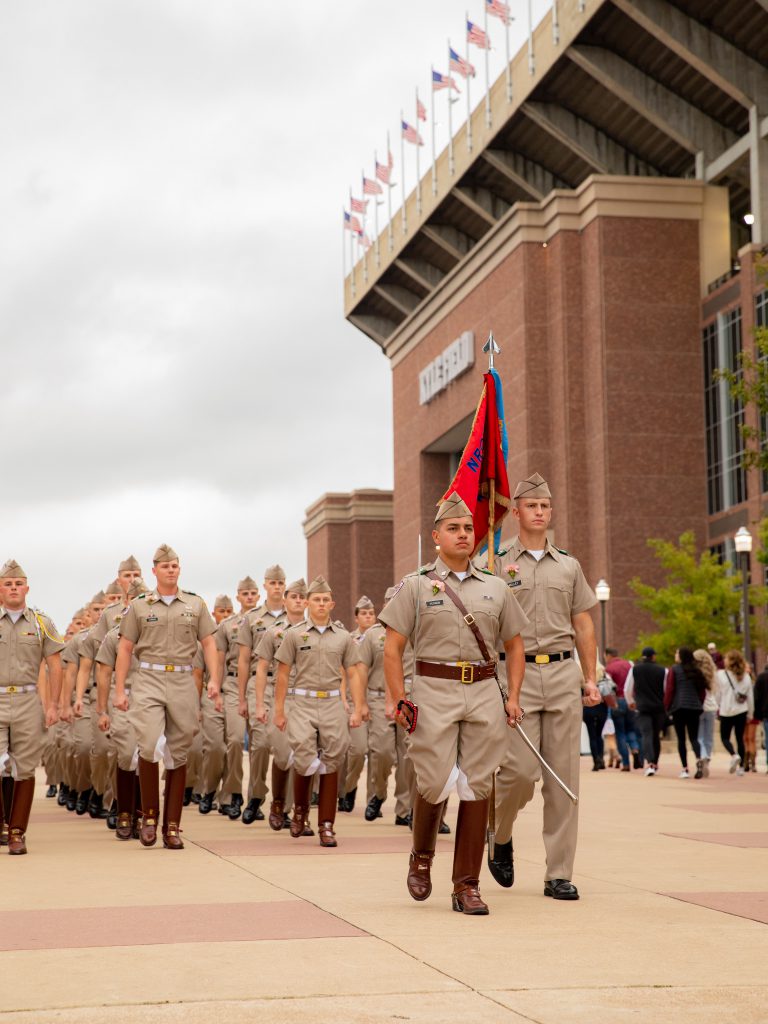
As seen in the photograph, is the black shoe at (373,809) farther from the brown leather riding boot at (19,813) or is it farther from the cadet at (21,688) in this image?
the brown leather riding boot at (19,813)

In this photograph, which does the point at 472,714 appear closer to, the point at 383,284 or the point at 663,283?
the point at 663,283

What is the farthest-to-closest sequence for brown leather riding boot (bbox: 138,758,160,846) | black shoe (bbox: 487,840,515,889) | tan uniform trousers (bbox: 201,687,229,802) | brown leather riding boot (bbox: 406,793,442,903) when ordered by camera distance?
tan uniform trousers (bbox: 201,687,229,802) < brown leather riding boot (bbox: 138,758,160,846) < black shoe (bbox: 487,840,515,889) < brown leather riding boot (bbox: 406,793,442,903)

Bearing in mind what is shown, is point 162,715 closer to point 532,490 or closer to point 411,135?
point 532,490

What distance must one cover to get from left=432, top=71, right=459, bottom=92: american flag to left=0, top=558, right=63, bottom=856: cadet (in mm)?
55371

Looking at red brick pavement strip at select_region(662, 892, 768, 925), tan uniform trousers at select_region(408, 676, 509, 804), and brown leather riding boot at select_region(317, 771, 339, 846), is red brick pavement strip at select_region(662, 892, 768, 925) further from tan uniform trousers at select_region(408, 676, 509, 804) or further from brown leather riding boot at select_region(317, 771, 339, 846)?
brown leather riding boot at select_region(317, 771, 339, 846)

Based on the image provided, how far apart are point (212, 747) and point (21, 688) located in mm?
5267

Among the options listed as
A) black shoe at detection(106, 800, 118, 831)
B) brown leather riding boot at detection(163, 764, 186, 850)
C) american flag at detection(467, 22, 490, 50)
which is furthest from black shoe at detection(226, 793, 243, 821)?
american flag at detection(467, 22, 490, 50)

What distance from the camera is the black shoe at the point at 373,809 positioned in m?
17.0

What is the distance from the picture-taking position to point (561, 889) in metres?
9.60

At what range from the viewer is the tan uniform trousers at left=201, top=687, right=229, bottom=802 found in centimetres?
1841

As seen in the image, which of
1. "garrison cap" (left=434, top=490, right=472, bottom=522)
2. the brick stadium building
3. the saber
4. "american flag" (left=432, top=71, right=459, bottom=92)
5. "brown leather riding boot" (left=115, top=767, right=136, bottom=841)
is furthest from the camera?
"american flag" (left=432, top=71, right=459, bottom=92)

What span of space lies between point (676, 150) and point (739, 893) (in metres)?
53.7

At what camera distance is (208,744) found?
60.6ft

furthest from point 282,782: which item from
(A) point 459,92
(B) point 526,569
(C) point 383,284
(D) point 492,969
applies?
(C) point 383,284
